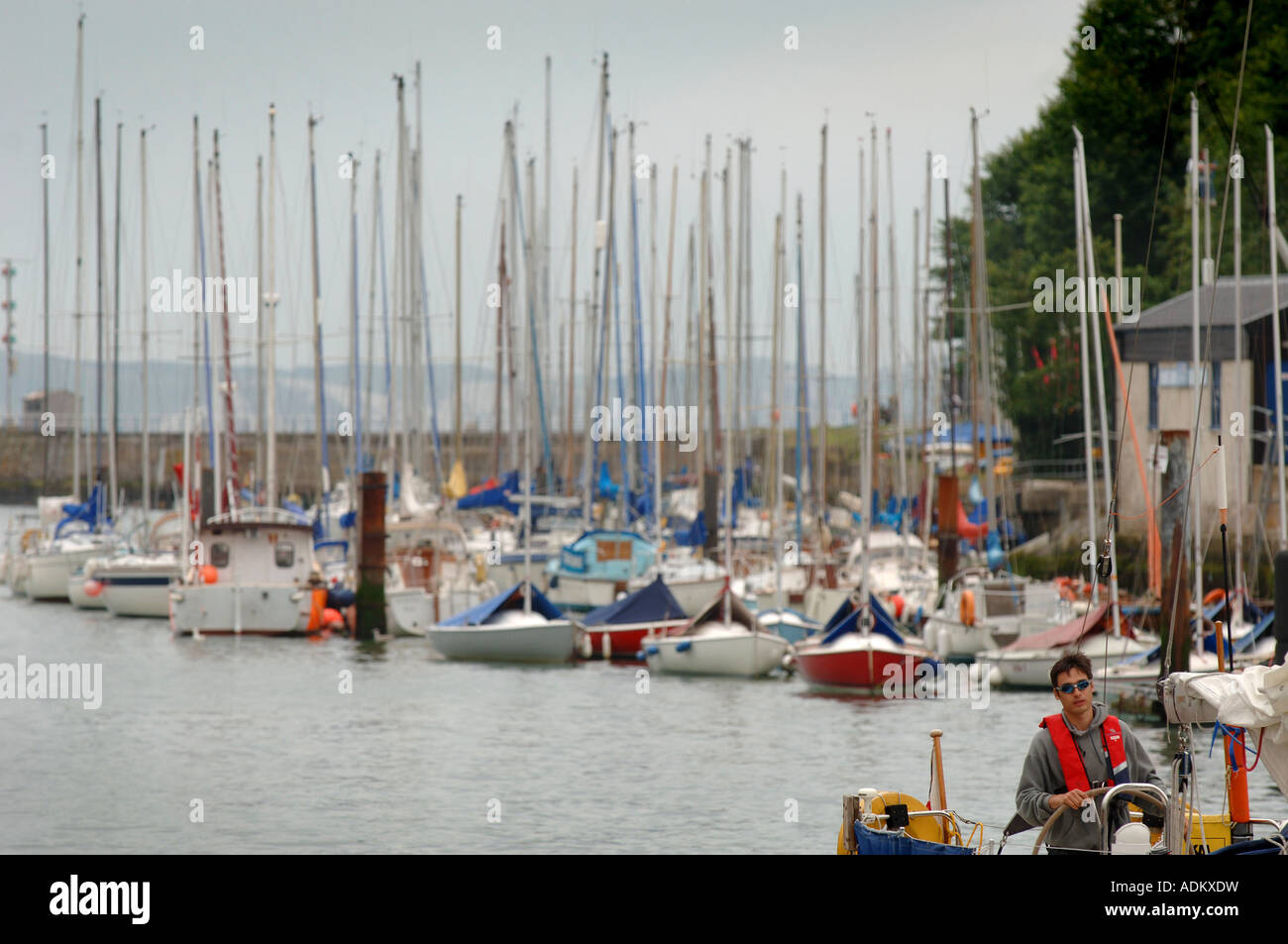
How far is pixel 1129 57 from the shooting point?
2350 inches

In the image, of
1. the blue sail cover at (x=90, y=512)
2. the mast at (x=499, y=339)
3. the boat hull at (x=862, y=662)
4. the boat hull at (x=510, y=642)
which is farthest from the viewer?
the blue sail cover at (x=90, y=512)

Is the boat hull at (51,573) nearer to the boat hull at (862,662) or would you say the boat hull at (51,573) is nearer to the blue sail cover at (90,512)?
the blue sail cover at (90,512)

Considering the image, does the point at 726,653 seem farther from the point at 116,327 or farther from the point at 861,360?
the point at 116,327

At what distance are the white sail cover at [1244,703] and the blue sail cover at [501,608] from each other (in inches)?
1134

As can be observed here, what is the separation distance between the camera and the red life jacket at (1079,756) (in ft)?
33.8

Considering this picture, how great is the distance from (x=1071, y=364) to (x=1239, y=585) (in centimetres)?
3036

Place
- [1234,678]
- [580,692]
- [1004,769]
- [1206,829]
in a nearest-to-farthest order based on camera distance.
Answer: [1234,678] < [1206,829] < [1004,769] < [580,692]

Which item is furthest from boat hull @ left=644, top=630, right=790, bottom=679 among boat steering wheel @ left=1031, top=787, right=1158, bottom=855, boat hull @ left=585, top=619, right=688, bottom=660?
boat steering wheel @ left=1031, top=787, right=1158, bottom=855

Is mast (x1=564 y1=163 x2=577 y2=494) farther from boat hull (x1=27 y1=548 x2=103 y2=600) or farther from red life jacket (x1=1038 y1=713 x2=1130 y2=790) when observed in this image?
red life jacket (x1=1038 y1=713 x2=1130 y2=790)

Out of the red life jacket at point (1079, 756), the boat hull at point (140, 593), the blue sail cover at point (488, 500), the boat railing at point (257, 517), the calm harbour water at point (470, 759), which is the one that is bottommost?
the calm harbour water at point (470, 759)

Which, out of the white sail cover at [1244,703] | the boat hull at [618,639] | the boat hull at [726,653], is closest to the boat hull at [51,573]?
the boat hull at [618,639]

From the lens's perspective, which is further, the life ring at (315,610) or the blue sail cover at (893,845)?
the life ring at (315,610)
